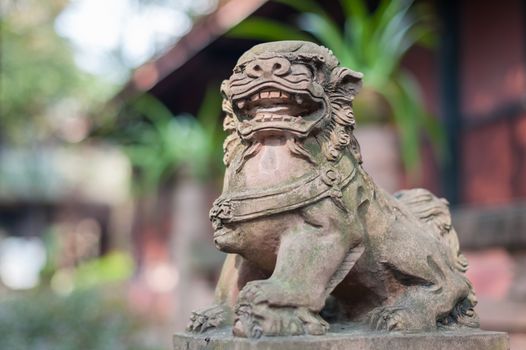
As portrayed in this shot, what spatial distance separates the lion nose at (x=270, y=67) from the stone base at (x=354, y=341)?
708mm

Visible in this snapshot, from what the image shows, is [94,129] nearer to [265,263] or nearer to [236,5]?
[236,5]

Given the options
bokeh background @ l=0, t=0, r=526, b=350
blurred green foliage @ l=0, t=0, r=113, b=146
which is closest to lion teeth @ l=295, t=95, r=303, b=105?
bokeh background @ l=0, t=0, r=526, b=350

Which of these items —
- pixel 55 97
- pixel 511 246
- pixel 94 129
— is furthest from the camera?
pixel 55 97

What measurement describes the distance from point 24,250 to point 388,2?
45.1 feet

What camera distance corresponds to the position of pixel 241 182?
2084mm

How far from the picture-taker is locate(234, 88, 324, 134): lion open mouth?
2037 millimetres

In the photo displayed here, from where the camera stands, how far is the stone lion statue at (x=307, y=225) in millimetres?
1956

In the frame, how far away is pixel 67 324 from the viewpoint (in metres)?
6.64

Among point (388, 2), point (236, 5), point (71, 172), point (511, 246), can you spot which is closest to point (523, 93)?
point (388, 2)

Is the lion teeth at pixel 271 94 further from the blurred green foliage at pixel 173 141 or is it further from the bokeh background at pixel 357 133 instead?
→ the blurred green foliage at pixel 173 141

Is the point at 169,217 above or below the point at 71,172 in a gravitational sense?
below

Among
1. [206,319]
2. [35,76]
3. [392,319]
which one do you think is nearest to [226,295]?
[206,319]

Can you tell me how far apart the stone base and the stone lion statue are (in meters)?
0.04

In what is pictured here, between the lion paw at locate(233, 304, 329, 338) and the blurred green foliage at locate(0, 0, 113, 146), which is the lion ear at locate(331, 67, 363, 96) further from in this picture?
the blurred green foliage at locate(0, 0, 113, 146)
